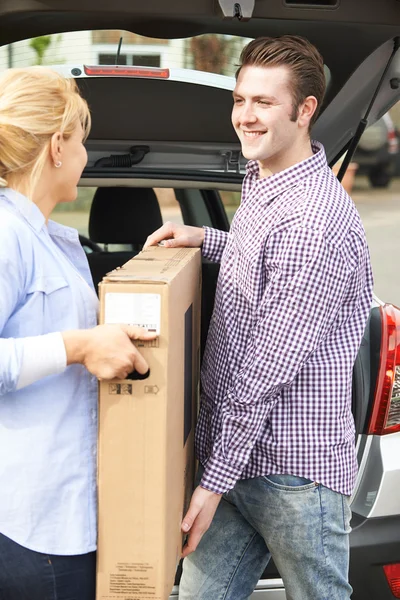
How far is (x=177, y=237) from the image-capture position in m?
2.11

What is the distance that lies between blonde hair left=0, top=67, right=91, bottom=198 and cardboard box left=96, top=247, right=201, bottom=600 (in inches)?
9.2

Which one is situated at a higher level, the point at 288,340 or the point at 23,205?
the point at 23,205

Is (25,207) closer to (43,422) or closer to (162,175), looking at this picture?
(43,422)

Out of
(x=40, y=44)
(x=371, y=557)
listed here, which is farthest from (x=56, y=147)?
(x=371, y=557)

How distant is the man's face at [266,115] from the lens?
5.90 feet

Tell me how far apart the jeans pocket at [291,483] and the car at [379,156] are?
57.2 ft

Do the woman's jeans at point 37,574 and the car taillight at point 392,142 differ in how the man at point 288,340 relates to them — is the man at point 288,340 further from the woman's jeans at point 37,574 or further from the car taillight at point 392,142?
the car taillight at point 392,142

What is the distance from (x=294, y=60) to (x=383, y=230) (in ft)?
44.8

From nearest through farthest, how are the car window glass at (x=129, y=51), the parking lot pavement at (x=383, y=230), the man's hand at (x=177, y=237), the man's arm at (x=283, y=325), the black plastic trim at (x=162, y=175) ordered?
the man's arm at (x=283, y=325), the man's hand at (x=177, y=237), the car window glass at (x=129, y=51), the black plastic trim at (x=162, y=175), the parking lot pavement at (x=383, y=230)

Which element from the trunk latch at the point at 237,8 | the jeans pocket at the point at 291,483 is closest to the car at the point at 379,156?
the trunk latch at the point at 237,8

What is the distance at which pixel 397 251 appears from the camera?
13203mm

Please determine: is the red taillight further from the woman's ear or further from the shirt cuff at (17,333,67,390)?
the woman's ear

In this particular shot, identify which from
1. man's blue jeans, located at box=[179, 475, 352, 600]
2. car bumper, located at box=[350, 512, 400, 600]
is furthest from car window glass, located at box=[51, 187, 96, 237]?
man's blue jeans, located at box=[179, 475, 352, 600]

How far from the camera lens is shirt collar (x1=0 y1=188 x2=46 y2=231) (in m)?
1.51
